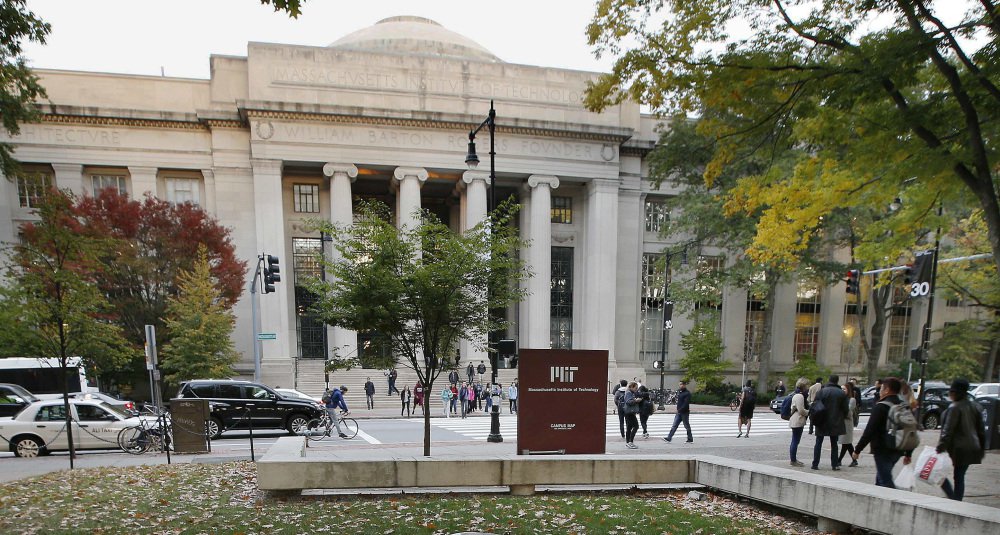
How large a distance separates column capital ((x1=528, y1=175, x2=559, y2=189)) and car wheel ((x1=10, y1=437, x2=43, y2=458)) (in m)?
29.4

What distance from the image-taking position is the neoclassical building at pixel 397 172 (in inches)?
1356

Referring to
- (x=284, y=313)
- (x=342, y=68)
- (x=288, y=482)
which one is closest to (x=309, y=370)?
(x=284, y=313)

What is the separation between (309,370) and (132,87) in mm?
21440

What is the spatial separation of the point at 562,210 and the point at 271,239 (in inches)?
806

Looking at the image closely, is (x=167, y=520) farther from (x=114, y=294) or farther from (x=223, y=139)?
(x=223, y=139)

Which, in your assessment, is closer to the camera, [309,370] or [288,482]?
[288,482]

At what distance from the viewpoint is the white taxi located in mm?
14586

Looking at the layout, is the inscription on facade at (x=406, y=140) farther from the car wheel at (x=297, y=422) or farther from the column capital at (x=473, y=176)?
the car wheel at (x=297, y=422)

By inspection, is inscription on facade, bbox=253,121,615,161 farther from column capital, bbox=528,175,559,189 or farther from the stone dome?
the stone dome

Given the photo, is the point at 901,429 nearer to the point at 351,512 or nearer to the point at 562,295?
the point at 351,512

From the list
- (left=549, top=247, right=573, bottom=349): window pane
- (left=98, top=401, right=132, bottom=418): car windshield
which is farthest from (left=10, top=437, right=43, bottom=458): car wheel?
(left=549, top=247, right=573, bottom=349): window pane

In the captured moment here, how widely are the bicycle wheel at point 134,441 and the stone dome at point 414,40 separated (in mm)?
38407

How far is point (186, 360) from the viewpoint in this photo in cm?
2661

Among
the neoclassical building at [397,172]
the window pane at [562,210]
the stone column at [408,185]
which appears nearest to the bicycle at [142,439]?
the neoclassical building at [397,172]
